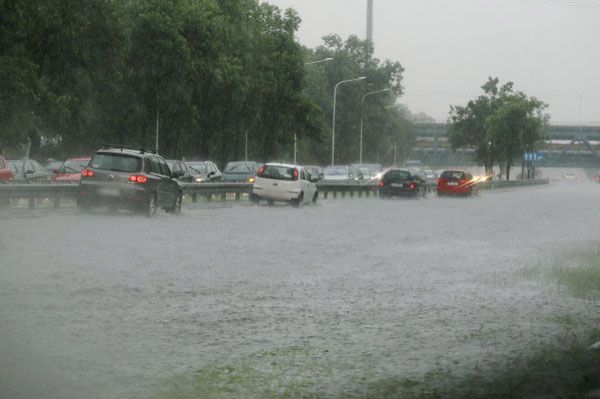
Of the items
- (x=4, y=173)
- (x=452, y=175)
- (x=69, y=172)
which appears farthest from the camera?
(x=452, y=175)

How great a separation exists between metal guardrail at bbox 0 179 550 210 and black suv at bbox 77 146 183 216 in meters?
2.04

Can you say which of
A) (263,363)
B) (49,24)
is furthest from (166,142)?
(263,363)

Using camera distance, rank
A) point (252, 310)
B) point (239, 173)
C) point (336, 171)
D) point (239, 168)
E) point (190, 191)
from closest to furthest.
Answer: point (252, 310), point (190, 191), point (239, 173), point (239, 168), point (336, 171)

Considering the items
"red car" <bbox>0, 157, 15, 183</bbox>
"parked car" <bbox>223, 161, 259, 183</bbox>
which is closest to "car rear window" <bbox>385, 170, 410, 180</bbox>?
"parked car" <bbox>223, 161, 259, 183</bbox>

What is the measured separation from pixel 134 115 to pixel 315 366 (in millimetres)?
55041

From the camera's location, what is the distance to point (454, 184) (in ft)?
218

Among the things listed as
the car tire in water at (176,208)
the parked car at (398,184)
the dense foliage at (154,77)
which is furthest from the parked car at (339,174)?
the car tire in water at (176,208)

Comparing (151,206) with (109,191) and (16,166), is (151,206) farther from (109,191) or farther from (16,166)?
(16,166)

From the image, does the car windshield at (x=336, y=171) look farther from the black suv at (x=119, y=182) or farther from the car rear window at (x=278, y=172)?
the black suv at (x=119, y=182)

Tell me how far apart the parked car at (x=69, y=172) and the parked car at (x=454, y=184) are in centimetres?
3009

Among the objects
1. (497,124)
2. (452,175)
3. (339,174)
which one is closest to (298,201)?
(452,175)

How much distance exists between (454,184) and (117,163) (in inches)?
1608

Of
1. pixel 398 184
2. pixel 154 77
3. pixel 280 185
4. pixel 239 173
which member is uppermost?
pixel 154 77

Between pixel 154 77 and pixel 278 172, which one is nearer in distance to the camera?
pixel 278 172
